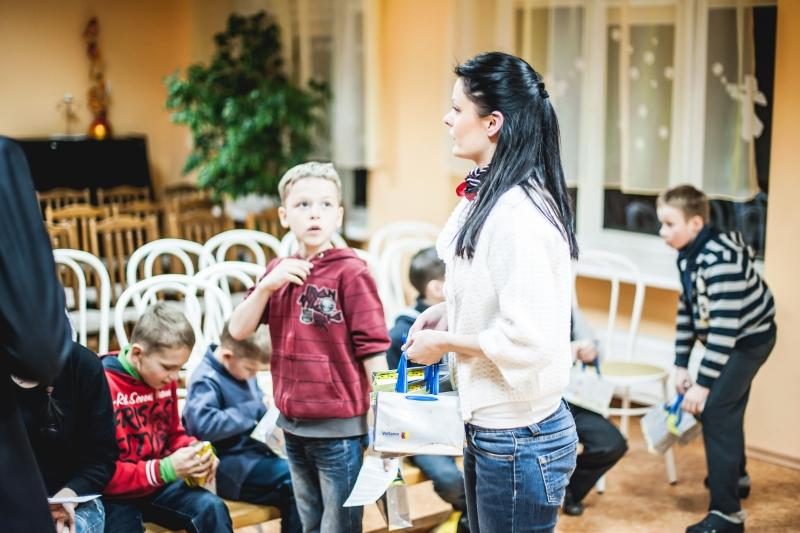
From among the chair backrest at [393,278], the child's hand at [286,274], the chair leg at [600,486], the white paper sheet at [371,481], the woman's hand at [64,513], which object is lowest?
the chair leg at [600,486]

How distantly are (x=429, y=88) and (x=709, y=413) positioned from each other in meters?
2.50

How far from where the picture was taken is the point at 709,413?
132 inches

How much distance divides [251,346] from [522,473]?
3.92ft

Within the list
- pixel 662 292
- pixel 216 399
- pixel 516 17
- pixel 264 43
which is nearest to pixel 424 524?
pixel 216 399

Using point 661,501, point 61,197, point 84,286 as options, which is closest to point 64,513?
point 84,286

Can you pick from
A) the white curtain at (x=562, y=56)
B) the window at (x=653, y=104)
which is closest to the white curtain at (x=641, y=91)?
the window at (x=653, y=104)

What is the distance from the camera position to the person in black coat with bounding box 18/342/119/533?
7.53 ft

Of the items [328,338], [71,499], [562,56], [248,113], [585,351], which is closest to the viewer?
[71,499]

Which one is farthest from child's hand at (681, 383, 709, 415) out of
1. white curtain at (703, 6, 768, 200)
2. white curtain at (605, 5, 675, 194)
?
white curtain at (605, 5, 675, 194)

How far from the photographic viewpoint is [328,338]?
7.82ft

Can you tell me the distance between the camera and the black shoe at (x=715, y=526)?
334 centimetres

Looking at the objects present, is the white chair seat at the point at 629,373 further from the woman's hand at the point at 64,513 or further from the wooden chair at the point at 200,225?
the wooden chair at the point at 200,225

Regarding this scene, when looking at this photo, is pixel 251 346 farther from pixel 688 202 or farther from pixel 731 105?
pixel 731 105

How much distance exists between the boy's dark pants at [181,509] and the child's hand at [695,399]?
4.97 ft
